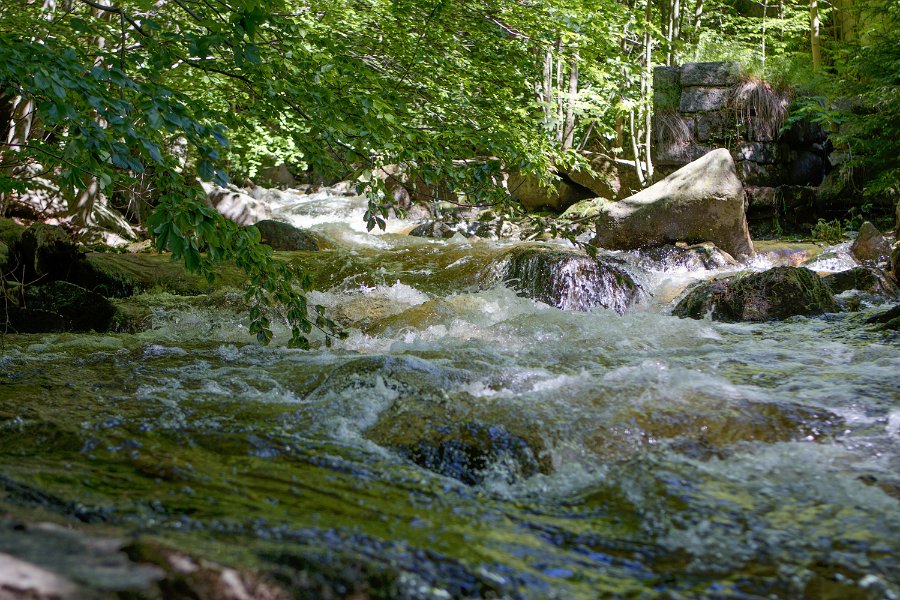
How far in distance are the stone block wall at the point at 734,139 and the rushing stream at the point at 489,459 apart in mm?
9486

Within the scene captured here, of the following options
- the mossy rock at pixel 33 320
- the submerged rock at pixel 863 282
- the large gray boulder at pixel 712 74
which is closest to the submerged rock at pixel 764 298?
the submerged rock at pixel 863 282

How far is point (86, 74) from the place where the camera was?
2785 millimetres

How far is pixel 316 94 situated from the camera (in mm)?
3637

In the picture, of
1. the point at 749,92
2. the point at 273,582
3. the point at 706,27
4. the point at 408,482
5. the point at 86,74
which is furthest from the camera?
the point at 706,27

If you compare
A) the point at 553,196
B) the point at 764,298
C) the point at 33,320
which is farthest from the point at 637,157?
the point at 33,320

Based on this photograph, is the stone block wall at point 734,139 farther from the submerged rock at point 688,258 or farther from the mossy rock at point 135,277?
the mossy rock at point 135,277

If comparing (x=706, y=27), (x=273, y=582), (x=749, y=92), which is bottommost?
(x=273, y=582)

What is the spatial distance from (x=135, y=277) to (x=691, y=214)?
7.77m

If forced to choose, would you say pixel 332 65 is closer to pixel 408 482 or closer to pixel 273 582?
pixel 408 482

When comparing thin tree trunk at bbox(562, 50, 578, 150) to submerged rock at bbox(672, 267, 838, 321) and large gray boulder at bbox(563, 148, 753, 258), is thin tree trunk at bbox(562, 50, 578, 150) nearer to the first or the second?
large gray boulder at bbox(563, 148, 753, 258)

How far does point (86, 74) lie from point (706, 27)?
20.3 meters

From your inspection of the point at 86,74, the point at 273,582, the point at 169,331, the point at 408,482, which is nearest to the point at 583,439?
the point at 408,482

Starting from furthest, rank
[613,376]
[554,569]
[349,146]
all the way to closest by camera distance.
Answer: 1. [613,376]
2. [349,146]
3. [554,569]

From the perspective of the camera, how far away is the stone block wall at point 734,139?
Result: 13.9 metres
